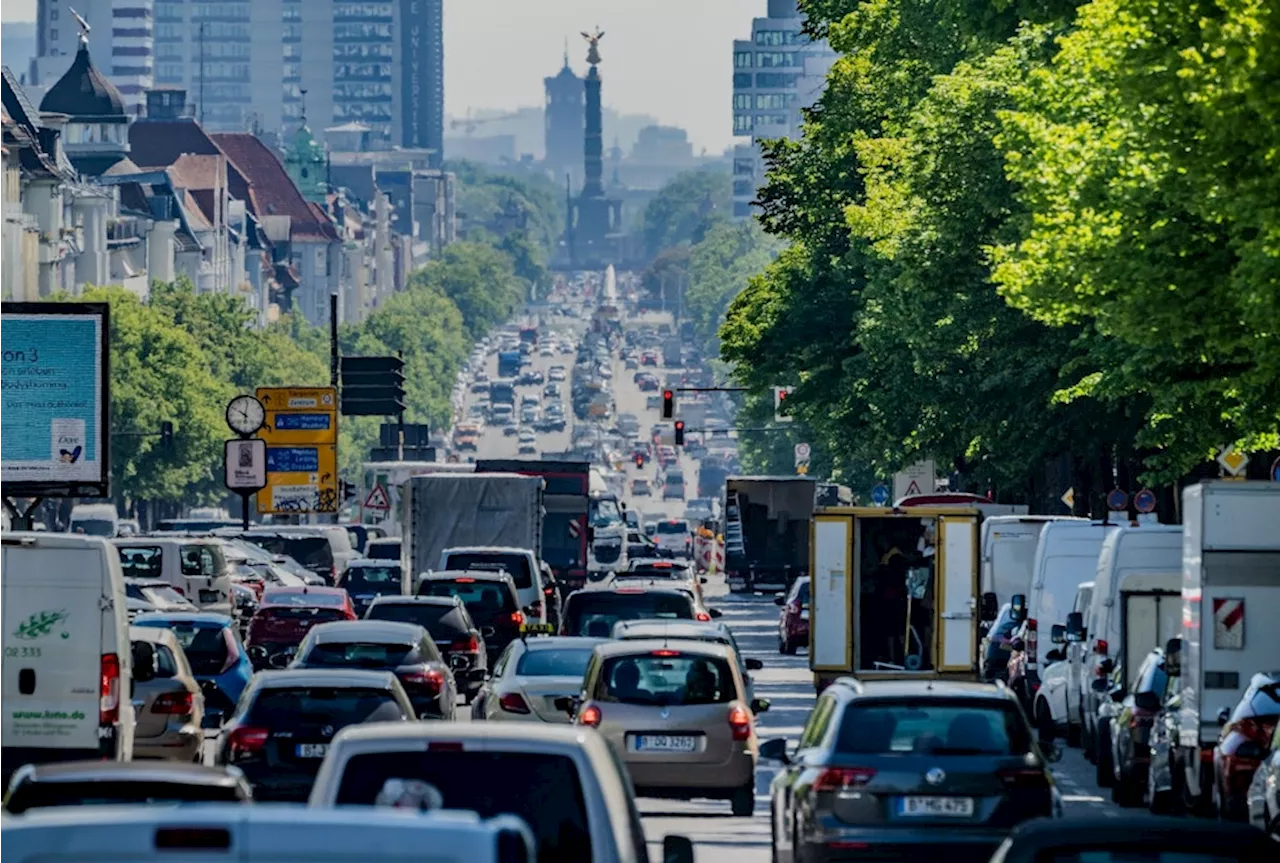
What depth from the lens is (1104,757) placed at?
2970cm

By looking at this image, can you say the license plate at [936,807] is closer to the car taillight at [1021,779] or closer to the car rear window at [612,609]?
the car taillight at [1021,779]

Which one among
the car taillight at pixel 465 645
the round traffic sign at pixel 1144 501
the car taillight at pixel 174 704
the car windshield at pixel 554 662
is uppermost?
the round traffic sign at pixel 1144 501

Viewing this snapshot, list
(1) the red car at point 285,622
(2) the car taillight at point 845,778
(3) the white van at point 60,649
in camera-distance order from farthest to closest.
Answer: (1) the red car at point 285,622 → (3) the white van at point 60,649 → (2) the car taillight at point 845,778

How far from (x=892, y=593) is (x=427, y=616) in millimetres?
5233

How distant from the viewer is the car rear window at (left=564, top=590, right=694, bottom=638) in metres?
35.5

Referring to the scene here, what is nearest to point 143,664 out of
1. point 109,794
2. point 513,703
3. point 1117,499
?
point 513,703

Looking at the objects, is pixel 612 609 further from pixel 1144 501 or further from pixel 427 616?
pixel 1144 501

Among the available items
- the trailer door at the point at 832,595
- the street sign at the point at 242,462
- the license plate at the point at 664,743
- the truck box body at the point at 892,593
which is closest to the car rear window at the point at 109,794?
the license plate at the point at 664,743

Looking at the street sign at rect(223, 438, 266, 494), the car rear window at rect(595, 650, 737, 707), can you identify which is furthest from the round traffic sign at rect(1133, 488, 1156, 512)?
the street sign at rect(223, 438, 266, 494)

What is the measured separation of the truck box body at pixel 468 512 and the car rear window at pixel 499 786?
156 ft

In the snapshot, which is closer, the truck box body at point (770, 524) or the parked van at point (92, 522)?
the truck box body at point (770, 524)

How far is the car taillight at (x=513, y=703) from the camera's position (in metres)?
28.0

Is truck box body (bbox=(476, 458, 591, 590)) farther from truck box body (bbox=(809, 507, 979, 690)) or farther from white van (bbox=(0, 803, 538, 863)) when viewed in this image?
white van (bbox=(0, 803, 538, 863))

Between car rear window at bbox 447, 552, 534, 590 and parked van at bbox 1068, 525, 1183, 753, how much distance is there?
742 inches
